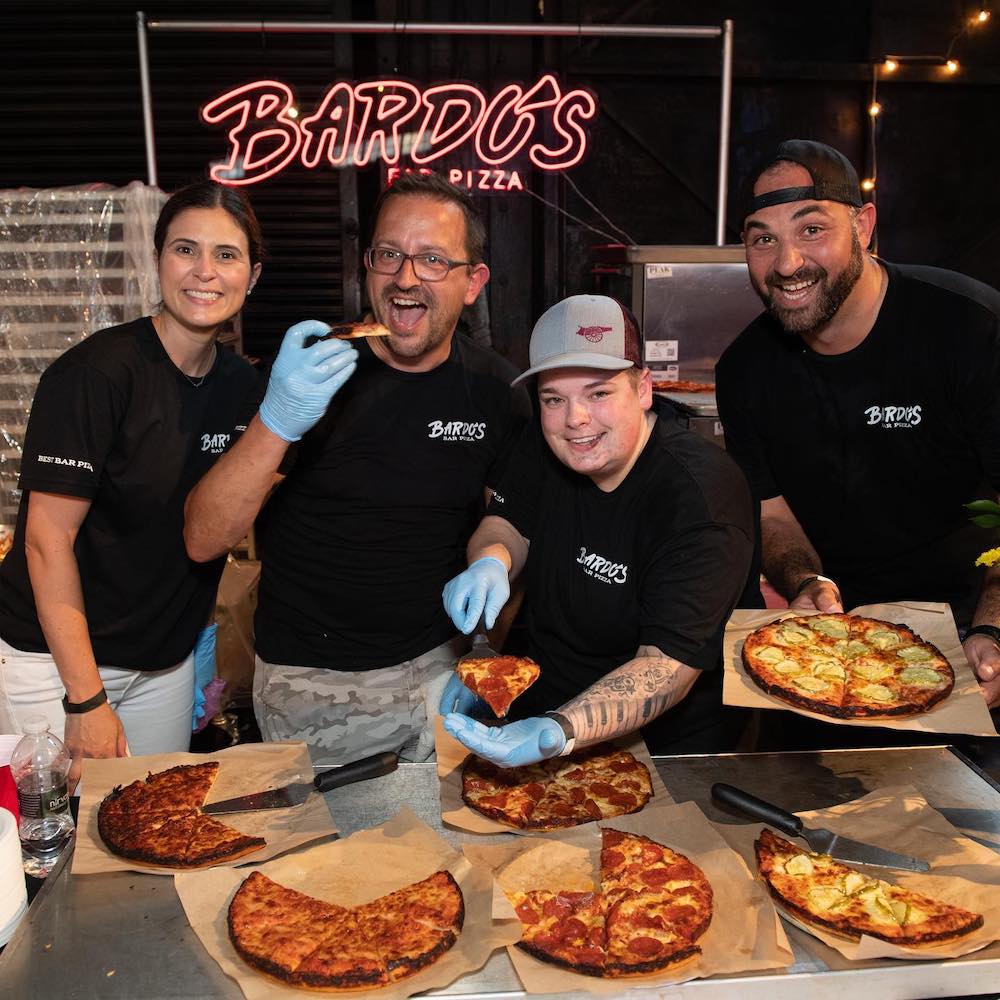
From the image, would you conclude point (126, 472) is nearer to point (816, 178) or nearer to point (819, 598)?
point (819, 598)

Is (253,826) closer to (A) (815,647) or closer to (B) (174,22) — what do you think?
(A) (815,647)

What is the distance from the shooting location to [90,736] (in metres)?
2.85

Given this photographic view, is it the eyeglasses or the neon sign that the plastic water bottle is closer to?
the eyeglasses

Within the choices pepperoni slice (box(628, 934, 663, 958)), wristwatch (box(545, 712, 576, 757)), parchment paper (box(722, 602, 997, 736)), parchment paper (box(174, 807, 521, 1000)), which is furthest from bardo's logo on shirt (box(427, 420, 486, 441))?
pepperoni slice (box(628, 934, 663, 958))

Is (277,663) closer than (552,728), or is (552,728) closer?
Answer: (552,728)

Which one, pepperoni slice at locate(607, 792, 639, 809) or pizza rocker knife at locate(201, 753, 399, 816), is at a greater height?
pizza rocker knife at locate(201, 753, 399, 816)

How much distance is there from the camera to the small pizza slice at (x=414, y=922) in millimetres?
1815

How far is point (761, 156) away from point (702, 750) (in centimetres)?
642

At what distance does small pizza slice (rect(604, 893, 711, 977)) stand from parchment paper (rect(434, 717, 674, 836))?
35 centimetres

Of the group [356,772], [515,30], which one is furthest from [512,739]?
[515,30]

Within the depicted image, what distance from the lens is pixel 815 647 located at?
2.80 metres

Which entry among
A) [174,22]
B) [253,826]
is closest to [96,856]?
[253,826]

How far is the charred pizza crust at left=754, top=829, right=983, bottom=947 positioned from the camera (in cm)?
186

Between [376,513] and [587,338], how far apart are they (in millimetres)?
1015
